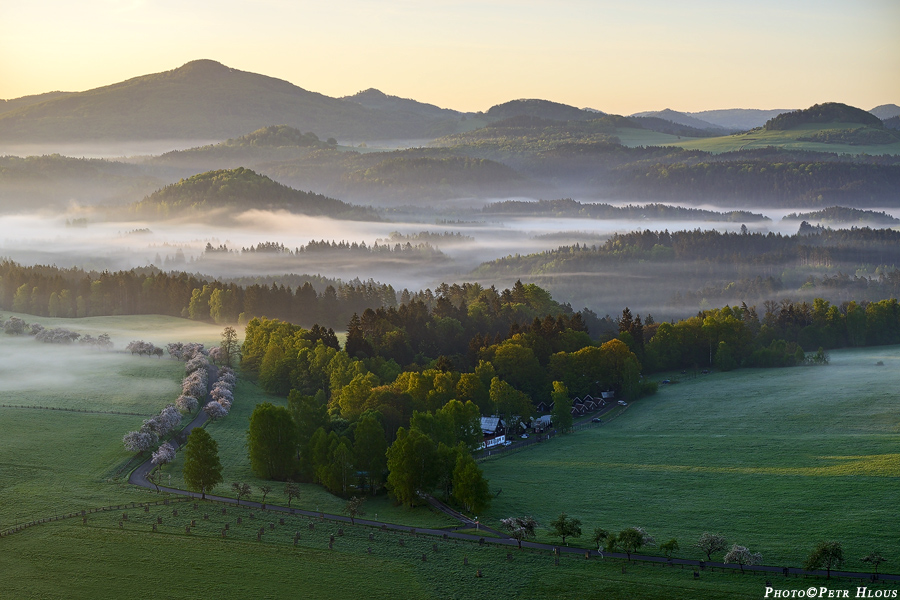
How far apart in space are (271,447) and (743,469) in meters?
49.7

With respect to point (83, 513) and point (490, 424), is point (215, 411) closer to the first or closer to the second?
point (490, 424)

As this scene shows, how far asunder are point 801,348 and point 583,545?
109m

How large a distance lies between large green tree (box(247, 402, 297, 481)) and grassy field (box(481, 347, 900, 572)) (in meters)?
22.3

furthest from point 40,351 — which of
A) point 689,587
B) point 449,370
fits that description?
point 689,587

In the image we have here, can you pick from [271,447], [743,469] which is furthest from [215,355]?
[743,469]

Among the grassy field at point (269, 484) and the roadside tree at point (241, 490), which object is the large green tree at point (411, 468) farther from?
the roadside tree at point (241, 490)

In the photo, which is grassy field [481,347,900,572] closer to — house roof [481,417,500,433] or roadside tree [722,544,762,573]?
roadside tree [722,544,762,573]

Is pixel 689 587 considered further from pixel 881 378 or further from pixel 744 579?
pixel 881 378

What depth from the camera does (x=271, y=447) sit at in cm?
10012

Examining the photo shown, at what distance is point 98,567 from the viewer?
69.6 m

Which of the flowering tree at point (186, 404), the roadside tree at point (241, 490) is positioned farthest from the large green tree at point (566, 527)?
the flowering tree at point (186, 404)

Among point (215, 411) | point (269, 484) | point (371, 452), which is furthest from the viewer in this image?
point (215, 411)

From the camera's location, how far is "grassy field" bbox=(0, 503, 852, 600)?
65.4 meters

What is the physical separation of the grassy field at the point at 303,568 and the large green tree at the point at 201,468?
33.1 feet
